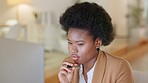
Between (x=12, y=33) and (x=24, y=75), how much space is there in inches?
81.6

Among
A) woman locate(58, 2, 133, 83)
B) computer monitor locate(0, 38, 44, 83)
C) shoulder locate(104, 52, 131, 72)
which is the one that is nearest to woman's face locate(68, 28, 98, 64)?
woman locate(58, 2, 133, 83)

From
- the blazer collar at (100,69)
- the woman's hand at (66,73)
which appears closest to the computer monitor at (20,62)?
the woman's hand at (66,73)

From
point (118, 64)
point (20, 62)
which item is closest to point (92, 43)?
point (118, 64)

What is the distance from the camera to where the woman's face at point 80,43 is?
1.04 m

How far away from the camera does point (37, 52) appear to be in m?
1.19

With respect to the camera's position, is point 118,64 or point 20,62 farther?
point 20,62

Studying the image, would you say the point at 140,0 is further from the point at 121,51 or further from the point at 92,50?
the point at 92,50

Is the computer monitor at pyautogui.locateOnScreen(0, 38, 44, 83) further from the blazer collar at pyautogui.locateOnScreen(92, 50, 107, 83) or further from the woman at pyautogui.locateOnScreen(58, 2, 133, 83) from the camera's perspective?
the blazer collar at pyautogui.locateOnScreen(92, 50, 107, 83)

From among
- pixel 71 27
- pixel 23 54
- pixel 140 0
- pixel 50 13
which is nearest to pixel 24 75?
pixel 23 54

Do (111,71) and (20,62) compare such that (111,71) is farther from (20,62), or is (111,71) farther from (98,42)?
(20,62)

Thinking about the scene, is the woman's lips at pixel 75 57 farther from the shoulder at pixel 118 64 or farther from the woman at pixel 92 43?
the shoulder at pixel 118 64

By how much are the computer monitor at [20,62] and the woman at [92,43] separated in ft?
0.48

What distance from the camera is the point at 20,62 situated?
1162mm

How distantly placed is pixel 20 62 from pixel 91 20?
1.29 feet
